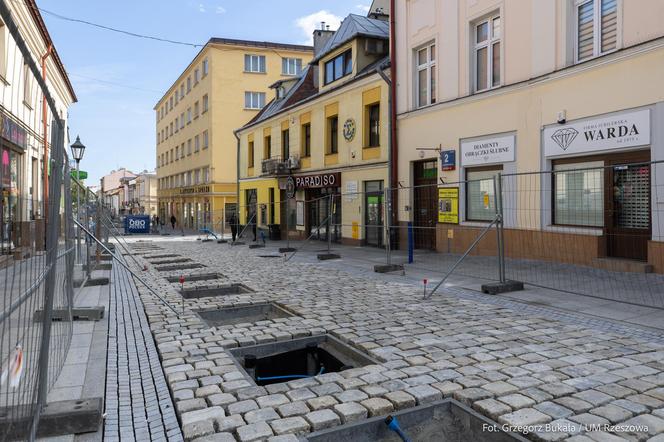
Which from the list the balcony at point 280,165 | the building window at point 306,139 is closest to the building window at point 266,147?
the balcony at point 280,165

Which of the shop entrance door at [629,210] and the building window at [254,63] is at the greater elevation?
the building window at [254,63]

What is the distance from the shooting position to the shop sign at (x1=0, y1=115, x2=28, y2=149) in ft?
7.12

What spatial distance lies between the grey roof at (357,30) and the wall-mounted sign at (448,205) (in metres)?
7.84

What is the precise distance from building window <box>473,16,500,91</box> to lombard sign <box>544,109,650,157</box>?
2.77 metres

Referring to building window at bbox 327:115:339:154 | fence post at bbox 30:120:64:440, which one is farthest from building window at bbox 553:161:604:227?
building window at bbox 327:115:339:154

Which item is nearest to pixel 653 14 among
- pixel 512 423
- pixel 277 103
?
pixel 512 423

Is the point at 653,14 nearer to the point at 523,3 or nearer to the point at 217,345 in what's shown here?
the point at 523,3

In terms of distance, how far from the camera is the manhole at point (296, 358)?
5203mm

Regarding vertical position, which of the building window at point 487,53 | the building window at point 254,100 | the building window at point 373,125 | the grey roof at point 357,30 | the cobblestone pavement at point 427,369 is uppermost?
the building window at point 254,100

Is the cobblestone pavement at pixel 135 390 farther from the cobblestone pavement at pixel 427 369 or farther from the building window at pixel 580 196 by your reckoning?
Answer: the building window at pixel 580 196

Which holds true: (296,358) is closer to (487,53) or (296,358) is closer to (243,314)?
(243,314)

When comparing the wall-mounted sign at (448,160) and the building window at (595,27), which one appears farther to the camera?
the wall-mounted sign at (448,160)

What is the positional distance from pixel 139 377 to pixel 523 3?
1241 cm

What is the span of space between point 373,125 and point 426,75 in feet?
10.3
